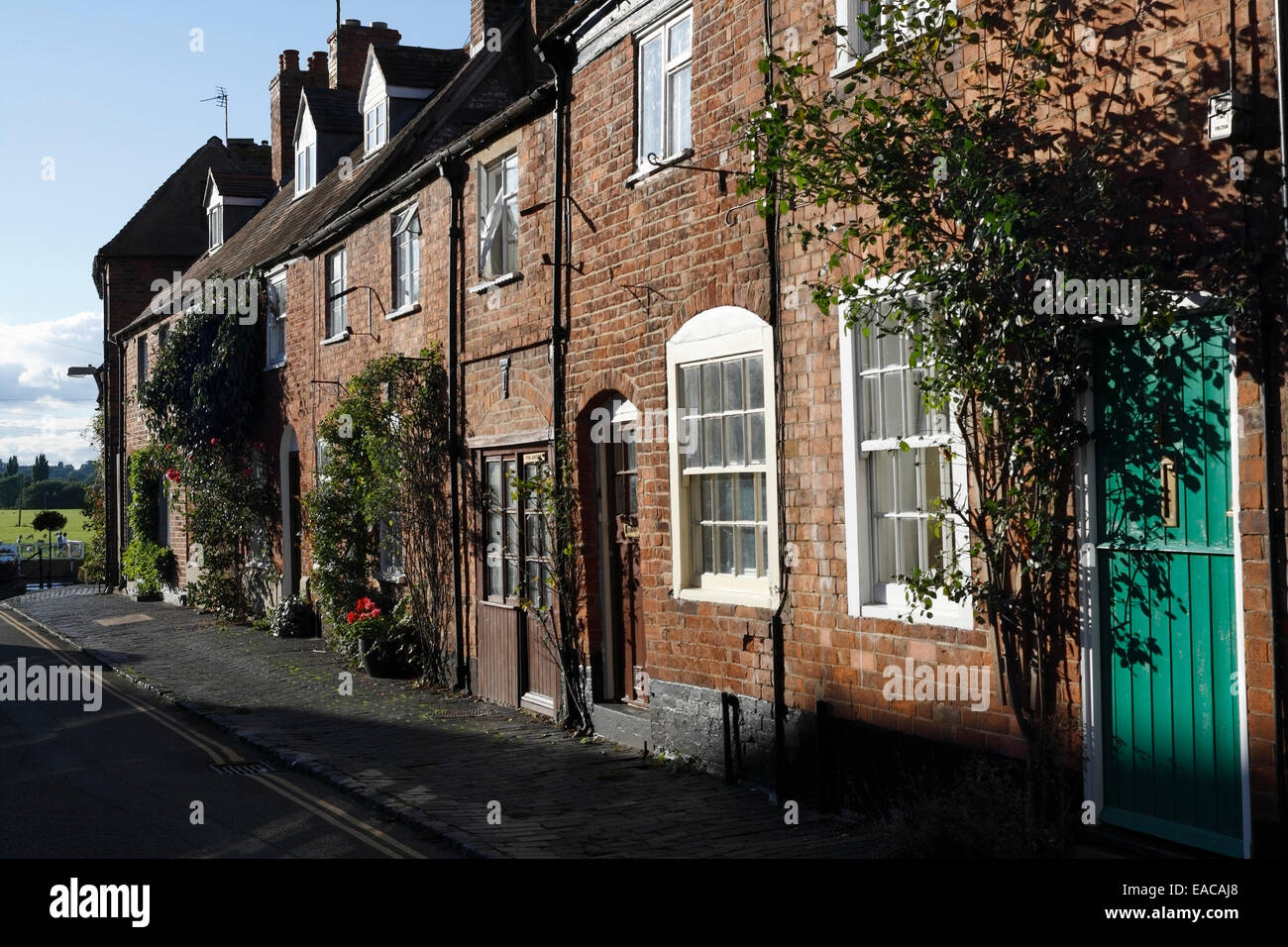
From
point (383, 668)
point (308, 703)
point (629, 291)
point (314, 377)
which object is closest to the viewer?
point (629, 291)

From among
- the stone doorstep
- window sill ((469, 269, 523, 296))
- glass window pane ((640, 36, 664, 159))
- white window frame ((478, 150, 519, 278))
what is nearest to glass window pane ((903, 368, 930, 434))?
glass window pane ((640, 36, 664, 159))

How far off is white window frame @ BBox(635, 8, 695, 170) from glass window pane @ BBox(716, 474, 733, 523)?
2539 millimetres

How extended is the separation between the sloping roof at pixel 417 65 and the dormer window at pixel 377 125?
466mm

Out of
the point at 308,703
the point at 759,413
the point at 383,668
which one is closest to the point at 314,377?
the point at 383,668

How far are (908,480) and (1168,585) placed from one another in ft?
6.30

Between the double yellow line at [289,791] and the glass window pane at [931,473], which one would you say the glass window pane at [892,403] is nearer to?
the glass window pane at [931,473]

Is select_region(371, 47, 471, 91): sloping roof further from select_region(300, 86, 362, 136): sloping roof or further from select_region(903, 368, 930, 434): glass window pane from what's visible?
select_region(903, 368, 930, 434): glass window pane

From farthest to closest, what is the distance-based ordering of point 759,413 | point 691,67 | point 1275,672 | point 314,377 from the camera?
1. point 314,377
2. point 691,67
3. point 759,413
4. point 1275,672

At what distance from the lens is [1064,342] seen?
260 inches

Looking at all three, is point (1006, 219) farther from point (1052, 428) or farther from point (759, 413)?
point (759, 413)

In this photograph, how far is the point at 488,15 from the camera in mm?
19391

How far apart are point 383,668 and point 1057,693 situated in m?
10.6

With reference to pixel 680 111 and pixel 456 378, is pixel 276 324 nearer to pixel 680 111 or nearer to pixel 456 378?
pixel 456 378

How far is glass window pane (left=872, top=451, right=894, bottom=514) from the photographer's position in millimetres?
8141
